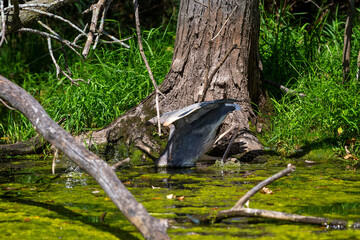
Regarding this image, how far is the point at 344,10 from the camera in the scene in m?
6.92

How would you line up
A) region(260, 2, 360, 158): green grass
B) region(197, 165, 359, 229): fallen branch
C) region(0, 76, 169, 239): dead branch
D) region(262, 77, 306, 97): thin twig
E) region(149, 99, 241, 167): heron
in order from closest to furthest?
1. region(0, 76, 169, 239): dead branch
2. region(197, 165, 359, 229): fallen branch
3. region(149, 99, 241, 167): heron
4. region(260, 2, 360, 158): green grass
5. region(262, 77, 306, 97): thin twig

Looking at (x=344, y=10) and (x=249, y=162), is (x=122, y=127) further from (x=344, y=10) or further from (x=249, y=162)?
(x=344, y=10)

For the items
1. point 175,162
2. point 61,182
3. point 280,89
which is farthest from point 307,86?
point 61,182

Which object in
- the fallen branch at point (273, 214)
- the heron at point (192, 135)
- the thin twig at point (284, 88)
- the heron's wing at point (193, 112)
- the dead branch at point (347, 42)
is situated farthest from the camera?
the thin twig at point (284, 88)

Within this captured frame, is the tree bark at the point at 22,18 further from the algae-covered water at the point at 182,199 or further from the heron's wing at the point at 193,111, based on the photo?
the heron's wing at the point at 193,111

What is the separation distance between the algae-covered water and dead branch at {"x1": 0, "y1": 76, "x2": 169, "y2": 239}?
8.2 inches

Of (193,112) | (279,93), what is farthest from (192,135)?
(279,93)

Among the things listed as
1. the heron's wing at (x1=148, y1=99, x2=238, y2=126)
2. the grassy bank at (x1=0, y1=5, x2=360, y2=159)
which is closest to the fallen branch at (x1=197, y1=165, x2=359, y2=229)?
the heron's wing at (x1=148, y1=99, x2=238, y2=126)

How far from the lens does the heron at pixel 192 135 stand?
3.76 m

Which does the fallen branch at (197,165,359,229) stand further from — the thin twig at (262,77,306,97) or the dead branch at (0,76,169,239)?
the thin twig at (262,77,306,97)

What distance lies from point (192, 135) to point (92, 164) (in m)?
1.70

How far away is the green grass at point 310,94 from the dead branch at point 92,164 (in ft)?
7.17

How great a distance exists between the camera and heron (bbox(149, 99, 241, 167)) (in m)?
3.76

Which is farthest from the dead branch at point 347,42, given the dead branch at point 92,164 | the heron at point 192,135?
the dead branch at point 92,164
